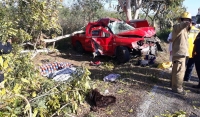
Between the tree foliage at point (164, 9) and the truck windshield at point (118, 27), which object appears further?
the tree foliage at point (164, 9)

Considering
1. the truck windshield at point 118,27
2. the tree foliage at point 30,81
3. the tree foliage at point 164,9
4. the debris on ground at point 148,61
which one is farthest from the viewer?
the tree foliage at point 164,9

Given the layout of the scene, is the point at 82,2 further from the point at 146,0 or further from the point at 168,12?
the point at 168,12

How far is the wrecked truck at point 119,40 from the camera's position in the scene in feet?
Result: 26.2

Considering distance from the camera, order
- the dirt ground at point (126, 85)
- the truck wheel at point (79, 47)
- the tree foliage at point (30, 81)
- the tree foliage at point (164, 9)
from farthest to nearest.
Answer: the tree foliage at point (164, 9) → the truck wheel at point (79, 47) → the dirt ground at point (126, 85) → the tree foliage at point (30, 81)

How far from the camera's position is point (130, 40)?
8.02 meters

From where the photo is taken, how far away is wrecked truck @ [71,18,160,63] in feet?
26.2

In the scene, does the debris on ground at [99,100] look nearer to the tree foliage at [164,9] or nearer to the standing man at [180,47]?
the standing man at [180,47]

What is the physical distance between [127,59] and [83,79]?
150 inches

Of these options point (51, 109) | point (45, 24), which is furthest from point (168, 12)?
point (51, 109)

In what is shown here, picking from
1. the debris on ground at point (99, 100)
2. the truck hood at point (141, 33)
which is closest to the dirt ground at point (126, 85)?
the debris on ground at point (99, 100)

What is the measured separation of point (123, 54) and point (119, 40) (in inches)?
Answer: 23.7

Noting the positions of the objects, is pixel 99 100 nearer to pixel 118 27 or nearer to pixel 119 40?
pixel 119 40

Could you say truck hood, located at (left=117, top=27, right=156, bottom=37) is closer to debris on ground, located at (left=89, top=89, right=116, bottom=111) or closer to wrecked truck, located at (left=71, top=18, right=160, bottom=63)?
wrecked truck, located at (left=71, top=18, right=160, bottom=63)

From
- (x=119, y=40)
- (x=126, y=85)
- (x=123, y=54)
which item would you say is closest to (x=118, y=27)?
(x=119, y=40)
